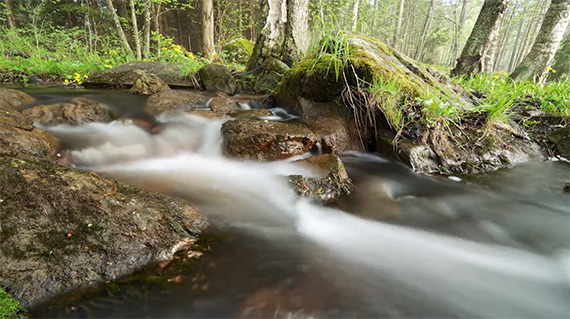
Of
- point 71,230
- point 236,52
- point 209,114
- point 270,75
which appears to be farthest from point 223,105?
point 236,52

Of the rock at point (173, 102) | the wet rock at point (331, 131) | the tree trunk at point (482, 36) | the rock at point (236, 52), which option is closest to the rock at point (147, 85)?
the rock at point (173, 102)

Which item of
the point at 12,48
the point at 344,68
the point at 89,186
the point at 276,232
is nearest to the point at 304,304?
the point at 276,232

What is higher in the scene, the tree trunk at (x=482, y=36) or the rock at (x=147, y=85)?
the tree trunk at (x=482, y=36)

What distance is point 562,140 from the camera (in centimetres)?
359

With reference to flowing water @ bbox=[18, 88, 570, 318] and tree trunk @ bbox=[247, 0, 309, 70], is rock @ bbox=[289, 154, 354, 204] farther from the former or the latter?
tree trunk @ bbox=[247, 0, 309, 70]

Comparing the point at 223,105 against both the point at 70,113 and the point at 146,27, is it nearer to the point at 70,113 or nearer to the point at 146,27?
the point at 70,113

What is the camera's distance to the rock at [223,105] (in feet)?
14.4

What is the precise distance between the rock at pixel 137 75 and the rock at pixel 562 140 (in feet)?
22.3

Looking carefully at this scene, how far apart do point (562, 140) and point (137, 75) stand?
8044 millimetres

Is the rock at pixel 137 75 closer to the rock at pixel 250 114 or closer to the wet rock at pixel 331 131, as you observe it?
the rock at pixel 250 114

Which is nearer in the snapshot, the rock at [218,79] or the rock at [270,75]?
the rock at [270,75]

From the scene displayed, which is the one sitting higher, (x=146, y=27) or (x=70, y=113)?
(x=146, y=27)

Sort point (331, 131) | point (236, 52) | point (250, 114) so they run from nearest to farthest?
point (331, 131) → point (250, 114) → point (236, 52)

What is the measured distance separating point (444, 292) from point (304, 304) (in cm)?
87
